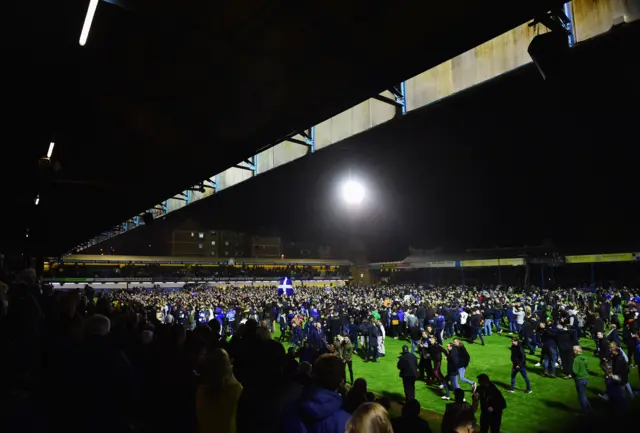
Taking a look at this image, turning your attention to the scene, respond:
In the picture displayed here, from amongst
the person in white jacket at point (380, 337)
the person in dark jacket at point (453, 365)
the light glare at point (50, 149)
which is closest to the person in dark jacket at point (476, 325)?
the person in white jacket at point (380, 337)

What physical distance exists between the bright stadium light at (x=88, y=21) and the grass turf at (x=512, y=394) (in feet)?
24.9

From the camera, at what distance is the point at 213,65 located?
179 inches

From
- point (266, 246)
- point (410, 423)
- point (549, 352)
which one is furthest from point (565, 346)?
point (266, 246)

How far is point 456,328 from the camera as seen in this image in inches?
820

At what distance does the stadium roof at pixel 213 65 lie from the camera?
3561mm

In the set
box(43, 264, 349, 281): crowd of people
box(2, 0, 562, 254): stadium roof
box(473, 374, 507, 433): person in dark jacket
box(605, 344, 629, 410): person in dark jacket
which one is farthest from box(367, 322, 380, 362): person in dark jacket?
box(43, 264, 349, 281): crowd of people

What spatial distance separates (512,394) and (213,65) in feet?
34.5

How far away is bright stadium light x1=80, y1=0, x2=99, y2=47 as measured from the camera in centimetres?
354

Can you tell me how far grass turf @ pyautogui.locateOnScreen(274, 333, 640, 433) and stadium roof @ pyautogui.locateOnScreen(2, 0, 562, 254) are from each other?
5686 mm

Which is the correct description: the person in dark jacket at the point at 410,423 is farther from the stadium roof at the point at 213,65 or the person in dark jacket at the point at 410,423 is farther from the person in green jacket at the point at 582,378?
the person in green jacket at the point at 582,378

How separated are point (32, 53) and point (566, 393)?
12.8 meters

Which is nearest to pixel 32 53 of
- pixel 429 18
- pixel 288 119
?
pixel 288 119

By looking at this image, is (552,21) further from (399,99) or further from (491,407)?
(491,407)

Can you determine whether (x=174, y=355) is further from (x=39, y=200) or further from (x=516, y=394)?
(x=39, y=200)
